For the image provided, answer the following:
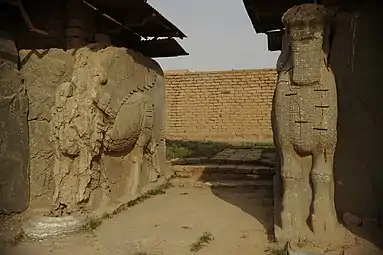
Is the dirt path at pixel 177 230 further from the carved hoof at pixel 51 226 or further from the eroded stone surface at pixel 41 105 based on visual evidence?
the eroded stone surface at pixel 41 105

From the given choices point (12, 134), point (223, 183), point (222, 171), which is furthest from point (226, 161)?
point (12, 134)

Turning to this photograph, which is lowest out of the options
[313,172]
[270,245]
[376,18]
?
[270,245]

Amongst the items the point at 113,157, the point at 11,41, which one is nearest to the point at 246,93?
the point at 113,157

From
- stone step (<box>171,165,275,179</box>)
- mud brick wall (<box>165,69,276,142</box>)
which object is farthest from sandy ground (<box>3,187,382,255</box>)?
mud brick wall (<box>165,69,276,142</box>)

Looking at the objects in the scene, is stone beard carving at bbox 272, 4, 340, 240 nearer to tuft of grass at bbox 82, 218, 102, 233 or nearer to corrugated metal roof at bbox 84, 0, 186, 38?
tuft of grass at bbox 82, 218, 102, 233

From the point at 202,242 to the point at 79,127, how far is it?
1931 millimetres

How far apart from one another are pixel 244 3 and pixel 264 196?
2860mm

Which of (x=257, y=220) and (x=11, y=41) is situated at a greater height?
(x=11, y=41)

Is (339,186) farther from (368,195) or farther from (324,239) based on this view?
(324,239)

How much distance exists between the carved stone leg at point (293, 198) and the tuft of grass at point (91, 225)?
6.78 feet

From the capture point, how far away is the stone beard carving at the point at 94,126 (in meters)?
4.71

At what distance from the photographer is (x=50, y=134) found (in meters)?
4.97

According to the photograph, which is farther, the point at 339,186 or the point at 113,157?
the point at 113,157

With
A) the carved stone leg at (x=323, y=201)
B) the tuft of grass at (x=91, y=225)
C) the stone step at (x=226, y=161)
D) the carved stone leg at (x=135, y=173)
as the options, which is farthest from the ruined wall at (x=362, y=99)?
the stone step at (x=226, y=161)
